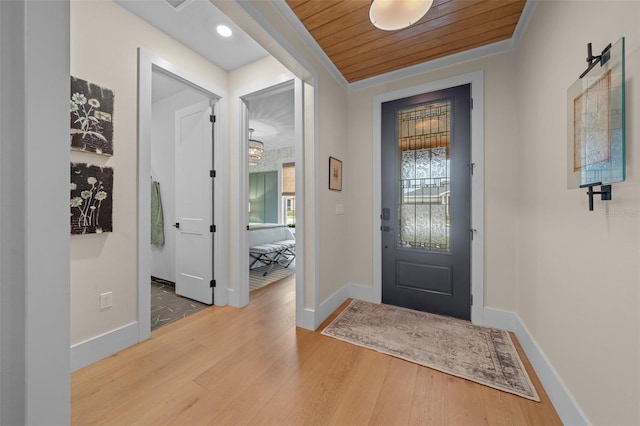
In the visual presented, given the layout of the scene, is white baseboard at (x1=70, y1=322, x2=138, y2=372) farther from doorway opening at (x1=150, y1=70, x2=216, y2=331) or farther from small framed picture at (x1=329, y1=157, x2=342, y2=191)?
small framed picture at (x1=329, y1=157, x2=342, y2=191)

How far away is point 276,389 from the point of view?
1475 millimetres

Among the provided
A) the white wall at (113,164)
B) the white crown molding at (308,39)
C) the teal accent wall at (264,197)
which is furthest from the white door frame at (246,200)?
the teal accent wall at (264,197)

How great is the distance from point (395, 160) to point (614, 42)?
68.6 inches

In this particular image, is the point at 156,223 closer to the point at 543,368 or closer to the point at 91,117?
the point at 91,117

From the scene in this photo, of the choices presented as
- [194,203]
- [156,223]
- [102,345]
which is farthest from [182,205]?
[102,345]

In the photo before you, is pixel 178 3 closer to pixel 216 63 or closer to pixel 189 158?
pixel 216 63

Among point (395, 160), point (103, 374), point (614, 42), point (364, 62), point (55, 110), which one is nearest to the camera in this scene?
point (55, 110)

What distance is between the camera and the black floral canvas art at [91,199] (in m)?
1.66

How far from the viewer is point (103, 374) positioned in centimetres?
161

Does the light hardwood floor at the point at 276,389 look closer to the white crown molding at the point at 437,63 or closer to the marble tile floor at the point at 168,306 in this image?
the marble tile floor at the point at 168,306

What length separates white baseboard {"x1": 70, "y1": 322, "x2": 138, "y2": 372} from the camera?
64.9 inches

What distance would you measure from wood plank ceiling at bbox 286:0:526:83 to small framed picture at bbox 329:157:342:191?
3.40 feet

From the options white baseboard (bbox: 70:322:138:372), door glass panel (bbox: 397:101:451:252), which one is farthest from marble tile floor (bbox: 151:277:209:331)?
door glass panel (bbox: 397:101:451:252)

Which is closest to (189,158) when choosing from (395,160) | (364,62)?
(364,62)
